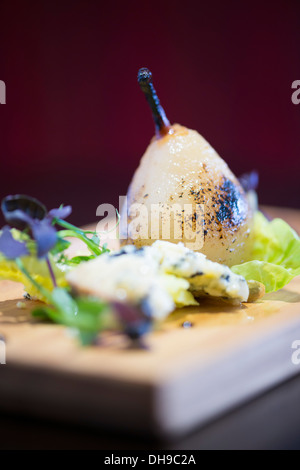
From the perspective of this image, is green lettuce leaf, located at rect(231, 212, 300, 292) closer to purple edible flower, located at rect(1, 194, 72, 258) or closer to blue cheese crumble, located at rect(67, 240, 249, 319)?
blue cheese crumble, located at rect(67, 240, 249, 319)

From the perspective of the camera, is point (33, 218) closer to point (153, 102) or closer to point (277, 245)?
point (153, 102)

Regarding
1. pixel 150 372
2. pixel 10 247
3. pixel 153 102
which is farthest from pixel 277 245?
pixel 150 372

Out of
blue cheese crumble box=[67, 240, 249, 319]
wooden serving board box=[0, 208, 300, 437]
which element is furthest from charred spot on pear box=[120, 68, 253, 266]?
wooden serving board box=[0, 208, 300, 437]

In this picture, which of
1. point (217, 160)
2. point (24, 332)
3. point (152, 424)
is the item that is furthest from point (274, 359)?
point (217, 160)

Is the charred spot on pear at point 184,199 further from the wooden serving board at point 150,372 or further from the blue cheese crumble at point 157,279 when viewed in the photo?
the wooden serving board at point 150,372

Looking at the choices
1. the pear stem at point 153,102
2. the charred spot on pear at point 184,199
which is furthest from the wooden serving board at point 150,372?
the pear stem at point 153,102
